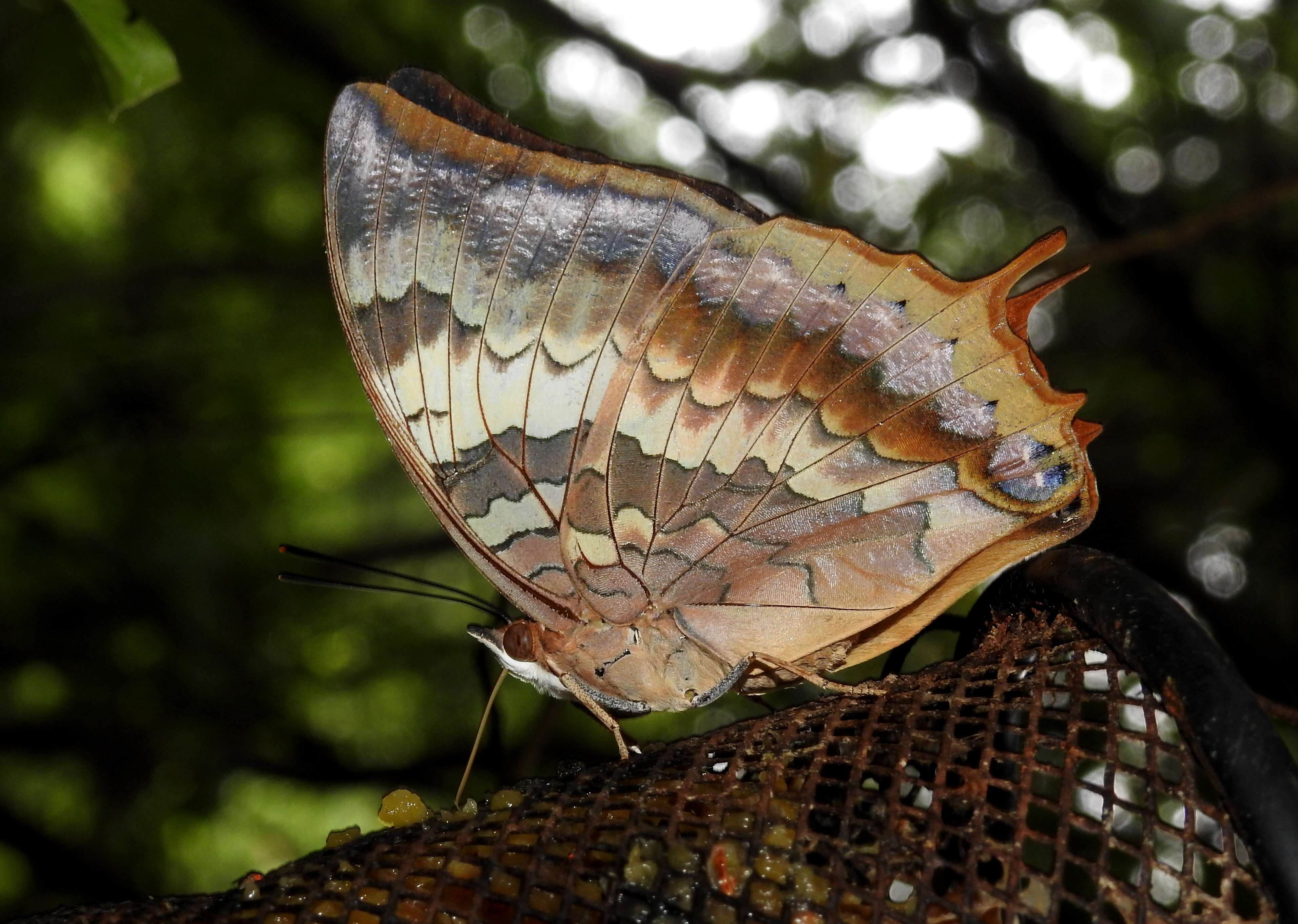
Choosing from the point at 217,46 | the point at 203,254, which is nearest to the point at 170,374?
the point at 203,254

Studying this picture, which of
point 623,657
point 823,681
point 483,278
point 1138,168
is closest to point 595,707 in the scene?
point 623,657

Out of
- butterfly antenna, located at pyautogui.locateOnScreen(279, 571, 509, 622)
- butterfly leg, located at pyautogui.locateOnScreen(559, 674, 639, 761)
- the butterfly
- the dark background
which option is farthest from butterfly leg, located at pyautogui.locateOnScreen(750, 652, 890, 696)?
the dark background

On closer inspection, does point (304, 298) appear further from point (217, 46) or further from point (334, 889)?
point (334, 889)

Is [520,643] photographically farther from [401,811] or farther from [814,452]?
[814,452]

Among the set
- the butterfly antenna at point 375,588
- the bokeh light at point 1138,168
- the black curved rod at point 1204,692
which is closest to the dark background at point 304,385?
the bokeh light at point 1138,168

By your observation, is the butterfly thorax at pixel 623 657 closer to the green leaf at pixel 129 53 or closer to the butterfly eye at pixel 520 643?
the butterfly eye at pixel 520 643

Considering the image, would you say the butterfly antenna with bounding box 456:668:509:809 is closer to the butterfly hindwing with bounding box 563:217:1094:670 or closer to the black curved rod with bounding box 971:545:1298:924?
the butterfly hindwing with bounding box 563:217:1094:670
